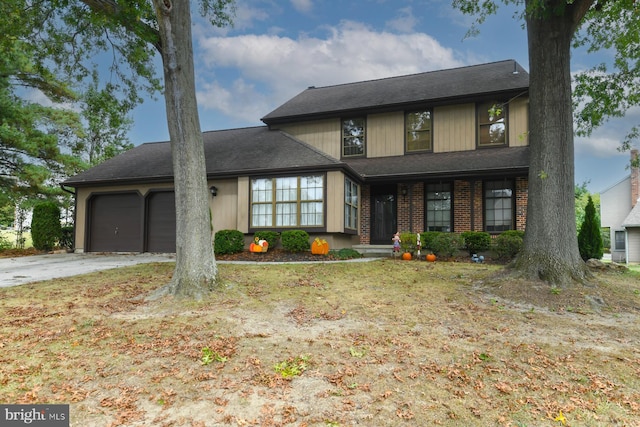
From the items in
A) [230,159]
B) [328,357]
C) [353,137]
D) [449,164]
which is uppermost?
[353,137]

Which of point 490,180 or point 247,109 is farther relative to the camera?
point 247,109

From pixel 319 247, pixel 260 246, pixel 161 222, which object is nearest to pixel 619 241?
pixel 319 247

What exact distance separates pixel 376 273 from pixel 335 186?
4263mm

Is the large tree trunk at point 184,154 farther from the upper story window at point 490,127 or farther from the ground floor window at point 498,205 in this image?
the upper story window at point 490,127

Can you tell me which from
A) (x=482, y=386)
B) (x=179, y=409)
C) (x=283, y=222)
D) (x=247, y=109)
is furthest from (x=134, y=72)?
(x=247, y=109)

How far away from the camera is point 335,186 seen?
40.1ft

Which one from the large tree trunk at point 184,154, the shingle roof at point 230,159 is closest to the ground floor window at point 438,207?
the shingle roof at point 230,159

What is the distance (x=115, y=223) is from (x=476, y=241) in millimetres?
13128

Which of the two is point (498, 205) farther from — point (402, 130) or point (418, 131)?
point (402, 130)

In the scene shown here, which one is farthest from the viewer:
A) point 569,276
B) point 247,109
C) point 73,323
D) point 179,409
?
point 247,109

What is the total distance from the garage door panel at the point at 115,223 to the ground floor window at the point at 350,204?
7827 millimetres

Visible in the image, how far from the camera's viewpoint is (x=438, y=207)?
1359 cm

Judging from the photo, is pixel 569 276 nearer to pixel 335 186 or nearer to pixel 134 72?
pixel 335 186

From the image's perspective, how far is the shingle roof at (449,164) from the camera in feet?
39.8
